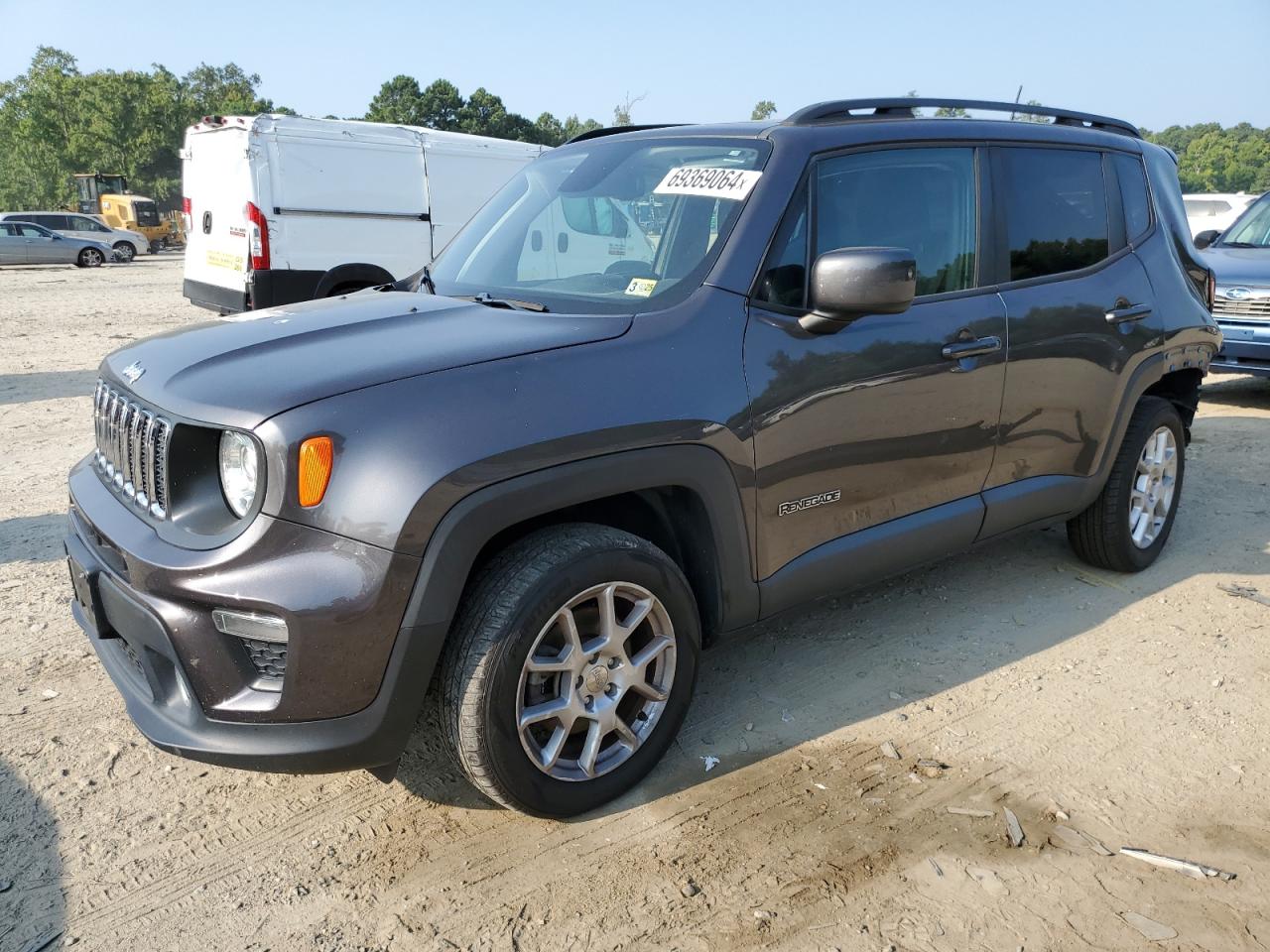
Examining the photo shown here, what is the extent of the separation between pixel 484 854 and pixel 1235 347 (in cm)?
806

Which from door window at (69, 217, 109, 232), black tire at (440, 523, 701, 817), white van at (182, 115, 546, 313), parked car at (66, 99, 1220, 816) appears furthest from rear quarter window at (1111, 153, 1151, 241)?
door window at (69, 217, 109, 232)

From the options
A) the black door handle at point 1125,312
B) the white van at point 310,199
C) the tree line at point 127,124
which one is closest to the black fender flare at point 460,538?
the black door handle at point 1125,312

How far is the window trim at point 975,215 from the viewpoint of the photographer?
300 cm

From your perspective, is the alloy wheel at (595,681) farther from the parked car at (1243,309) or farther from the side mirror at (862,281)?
the parked car at (1243,309)

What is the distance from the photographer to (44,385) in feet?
30.0

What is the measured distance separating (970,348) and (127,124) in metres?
71.4

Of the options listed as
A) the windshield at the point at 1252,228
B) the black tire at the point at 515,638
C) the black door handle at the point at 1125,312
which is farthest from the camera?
the windshield at the point at 1252,228

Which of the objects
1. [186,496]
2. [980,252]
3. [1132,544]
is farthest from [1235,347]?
[186,496]

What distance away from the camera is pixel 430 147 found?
1023cm

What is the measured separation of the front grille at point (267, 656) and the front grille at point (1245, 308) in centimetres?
812

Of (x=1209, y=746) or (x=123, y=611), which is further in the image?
(x=1209, y=746)

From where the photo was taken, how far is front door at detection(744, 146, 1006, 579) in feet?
9.71

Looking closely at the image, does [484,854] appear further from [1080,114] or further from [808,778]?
[1080,114]

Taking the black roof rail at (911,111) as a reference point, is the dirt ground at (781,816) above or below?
below
